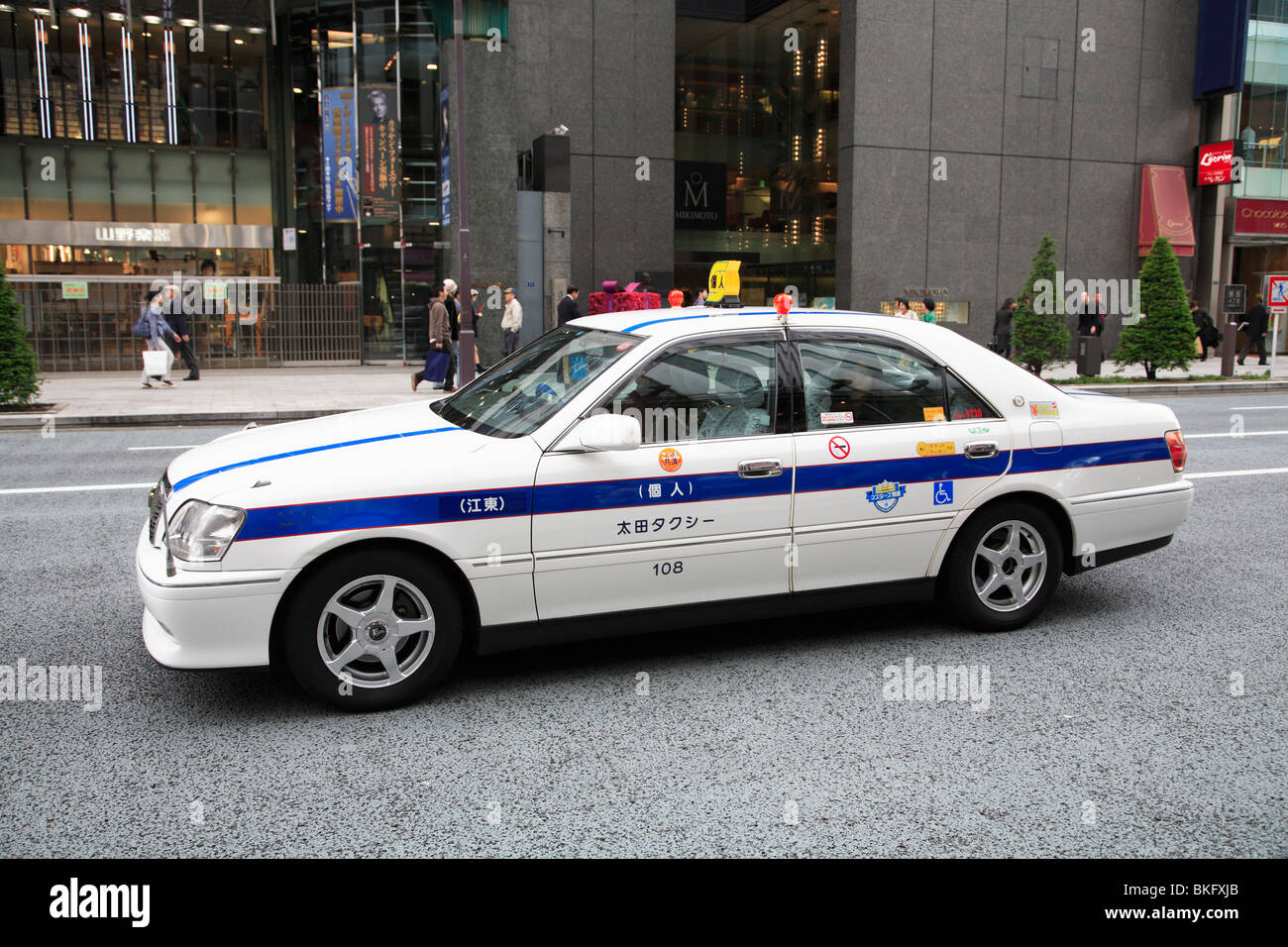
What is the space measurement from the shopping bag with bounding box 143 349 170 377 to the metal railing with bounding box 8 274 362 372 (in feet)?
8.26

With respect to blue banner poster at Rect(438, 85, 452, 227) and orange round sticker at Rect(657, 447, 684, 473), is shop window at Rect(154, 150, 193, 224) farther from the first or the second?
orange round sticker at Rect(657, 447, 684, 473)

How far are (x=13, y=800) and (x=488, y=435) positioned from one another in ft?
7.60

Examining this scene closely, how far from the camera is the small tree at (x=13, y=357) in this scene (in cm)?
1602

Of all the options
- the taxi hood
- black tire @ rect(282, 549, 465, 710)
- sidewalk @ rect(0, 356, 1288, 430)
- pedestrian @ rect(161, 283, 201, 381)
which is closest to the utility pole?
sidewalk @ rect(0, 356, 1288, 430)

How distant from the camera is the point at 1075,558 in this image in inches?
227

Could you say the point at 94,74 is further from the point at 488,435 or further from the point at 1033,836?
the point at 1033,836

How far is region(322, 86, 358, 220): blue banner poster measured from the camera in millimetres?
28906

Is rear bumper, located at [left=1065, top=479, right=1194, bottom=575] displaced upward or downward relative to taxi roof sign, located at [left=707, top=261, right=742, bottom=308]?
downward

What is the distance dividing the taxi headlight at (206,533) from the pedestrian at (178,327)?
19809 millimetres

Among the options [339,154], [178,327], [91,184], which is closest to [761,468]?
[178,327]

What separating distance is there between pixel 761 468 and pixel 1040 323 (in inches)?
816

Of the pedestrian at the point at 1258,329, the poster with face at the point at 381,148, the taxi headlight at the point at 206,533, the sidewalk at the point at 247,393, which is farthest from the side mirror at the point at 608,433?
the pedestrian at the point at 1258,329

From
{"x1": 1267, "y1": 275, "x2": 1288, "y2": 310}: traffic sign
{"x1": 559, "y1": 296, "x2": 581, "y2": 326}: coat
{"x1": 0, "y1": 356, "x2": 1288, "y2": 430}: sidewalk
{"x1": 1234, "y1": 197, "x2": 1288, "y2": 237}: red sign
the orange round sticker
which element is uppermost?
{"x1": 1234, "y1": 197, "x2": 1288, "y2": 237}: red sign

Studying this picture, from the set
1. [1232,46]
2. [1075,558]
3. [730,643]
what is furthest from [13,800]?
[1232,46]
